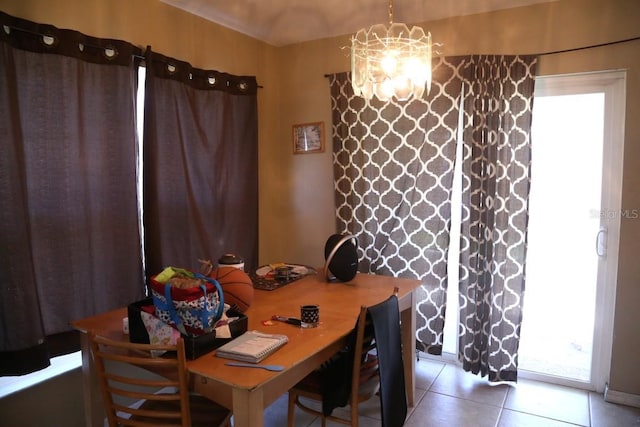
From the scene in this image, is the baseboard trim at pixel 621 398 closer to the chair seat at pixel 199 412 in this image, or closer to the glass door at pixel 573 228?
the glass door at pixel 573 228

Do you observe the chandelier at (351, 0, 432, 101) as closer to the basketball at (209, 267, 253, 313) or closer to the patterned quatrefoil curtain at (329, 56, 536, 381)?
the patterned quatrefoil curtain at (329, 56, 536, 381)

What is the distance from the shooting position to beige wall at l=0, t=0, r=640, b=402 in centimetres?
248

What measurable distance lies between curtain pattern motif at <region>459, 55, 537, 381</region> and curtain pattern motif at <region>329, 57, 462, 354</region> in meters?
0.14

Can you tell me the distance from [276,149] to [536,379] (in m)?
2.66

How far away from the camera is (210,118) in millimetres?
2986

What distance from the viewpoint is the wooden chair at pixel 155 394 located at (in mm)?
1437

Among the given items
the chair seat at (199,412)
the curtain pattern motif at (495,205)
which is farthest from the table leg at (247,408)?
the curtain pattern motif at (495,205)

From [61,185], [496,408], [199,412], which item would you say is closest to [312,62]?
[61,185]

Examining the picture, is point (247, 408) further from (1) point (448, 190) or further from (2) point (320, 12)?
(2) point (320, 12)

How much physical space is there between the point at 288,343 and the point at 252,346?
0.16 meters

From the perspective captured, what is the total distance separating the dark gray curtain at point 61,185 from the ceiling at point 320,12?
29.5 inches

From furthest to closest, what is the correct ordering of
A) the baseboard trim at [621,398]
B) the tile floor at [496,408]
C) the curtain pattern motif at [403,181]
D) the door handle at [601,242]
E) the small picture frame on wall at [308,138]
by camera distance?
the small picture frame on wall at [308,138], the curtain pattern motif at [403,181], the door handle at [601,242], the baseboard trim at [621,398], the tile floor at [496,408]

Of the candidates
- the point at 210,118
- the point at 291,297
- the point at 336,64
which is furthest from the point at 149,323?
the point at 336,64

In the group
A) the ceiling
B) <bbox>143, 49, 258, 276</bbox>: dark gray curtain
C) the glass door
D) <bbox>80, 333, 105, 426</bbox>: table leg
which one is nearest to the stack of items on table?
<bbox>80, 333, 105, 426</bbox>: table leg
